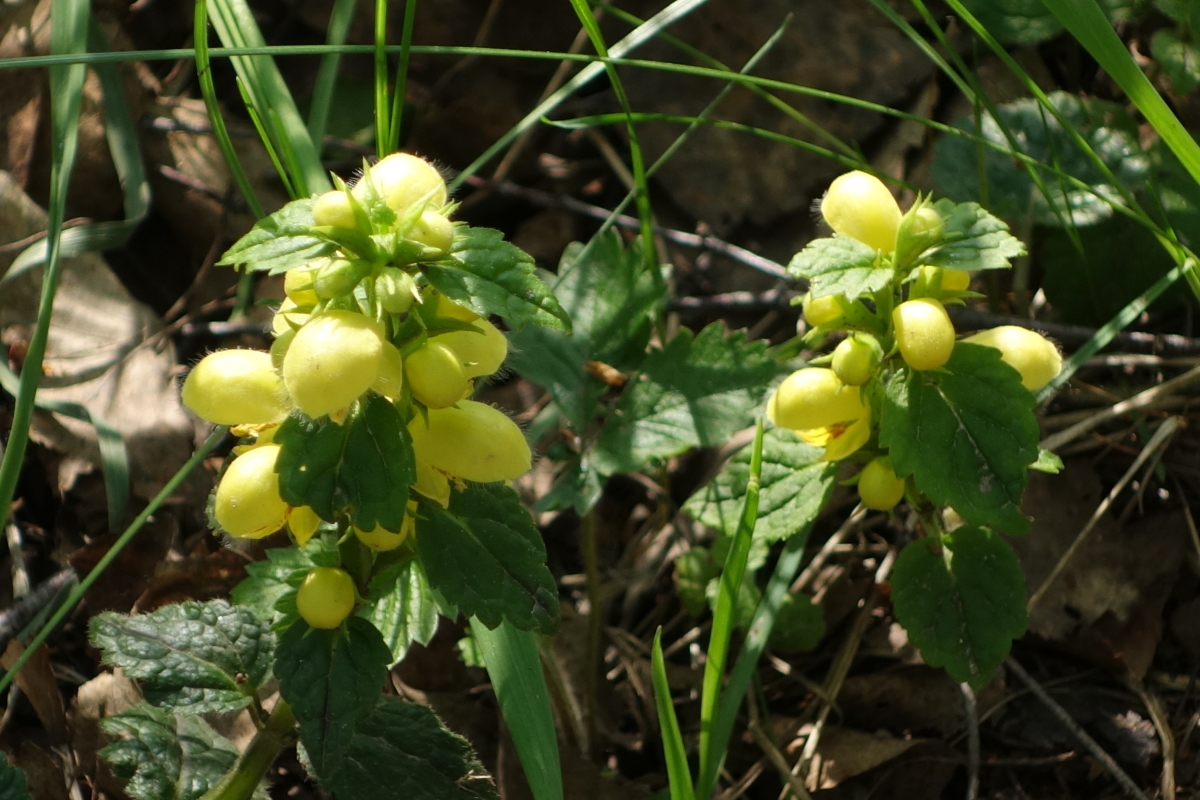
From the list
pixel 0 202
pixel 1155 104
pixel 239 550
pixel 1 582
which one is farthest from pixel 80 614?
pixel 1155 104

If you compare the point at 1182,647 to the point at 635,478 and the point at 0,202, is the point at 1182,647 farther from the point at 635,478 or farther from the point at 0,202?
the point at 0,202

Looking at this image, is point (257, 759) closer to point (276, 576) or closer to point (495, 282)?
point (276, 576)

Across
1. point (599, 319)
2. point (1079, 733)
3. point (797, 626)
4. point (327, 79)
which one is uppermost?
point (327, 79)

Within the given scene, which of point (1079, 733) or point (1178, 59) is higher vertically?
point (1178, 59)

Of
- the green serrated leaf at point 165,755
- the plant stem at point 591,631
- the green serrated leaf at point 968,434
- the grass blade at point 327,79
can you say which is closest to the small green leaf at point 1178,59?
the green serrated leaf at point 968,434

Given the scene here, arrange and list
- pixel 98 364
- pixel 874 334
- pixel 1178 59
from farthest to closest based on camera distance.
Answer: pixel 98 364 < pixel 1178 59 < pixel 874 334

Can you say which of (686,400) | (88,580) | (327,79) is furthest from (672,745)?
(327,79)
